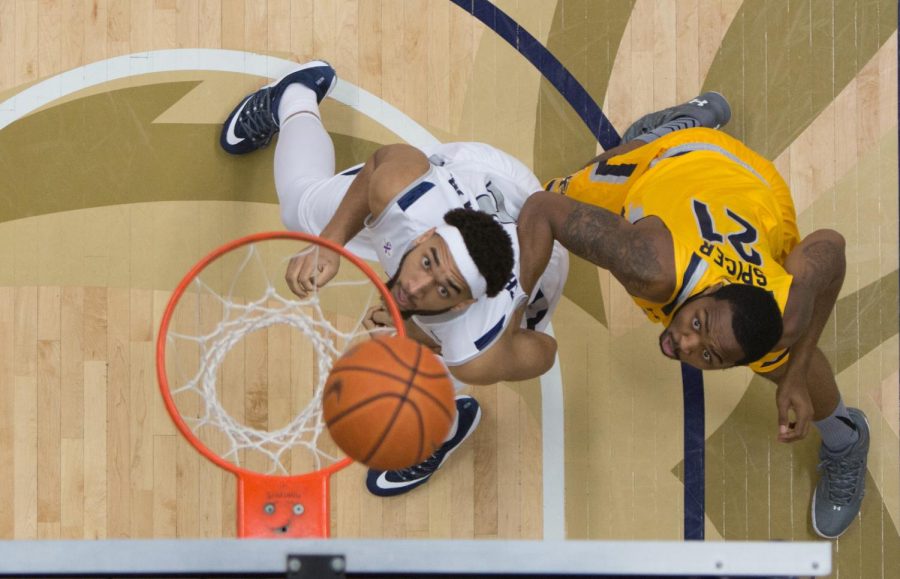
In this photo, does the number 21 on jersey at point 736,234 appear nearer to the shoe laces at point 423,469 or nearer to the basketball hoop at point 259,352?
the basketball hoop at point 259,352

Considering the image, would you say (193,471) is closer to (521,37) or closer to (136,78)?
(136,78)

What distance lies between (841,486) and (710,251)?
1461 millimetres

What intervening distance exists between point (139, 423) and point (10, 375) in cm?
55

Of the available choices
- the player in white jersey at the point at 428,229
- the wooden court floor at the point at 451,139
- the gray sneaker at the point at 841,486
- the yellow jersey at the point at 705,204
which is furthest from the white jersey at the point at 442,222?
the gray sneaker at the point at 841,486

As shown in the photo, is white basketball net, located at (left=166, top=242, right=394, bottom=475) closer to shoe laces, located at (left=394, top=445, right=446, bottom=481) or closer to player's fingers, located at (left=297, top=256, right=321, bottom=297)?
shoe laces, located at (left=394, top=445, right=446, bottom=481)

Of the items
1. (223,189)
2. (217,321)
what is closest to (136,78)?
(223,189)

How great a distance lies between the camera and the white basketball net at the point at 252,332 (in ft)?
11.5

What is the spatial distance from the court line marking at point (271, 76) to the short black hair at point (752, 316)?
1144 millimetres

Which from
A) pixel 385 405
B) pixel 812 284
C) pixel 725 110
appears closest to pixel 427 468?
pixel 385 405

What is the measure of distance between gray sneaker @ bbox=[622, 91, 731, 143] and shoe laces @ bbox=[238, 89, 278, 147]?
1.45 m

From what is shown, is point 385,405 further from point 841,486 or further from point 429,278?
point 841,486

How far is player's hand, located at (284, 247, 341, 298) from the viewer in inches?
115

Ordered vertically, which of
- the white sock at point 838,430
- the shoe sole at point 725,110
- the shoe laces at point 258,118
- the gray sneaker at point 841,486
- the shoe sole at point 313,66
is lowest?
the gray sneaker at point 841,486

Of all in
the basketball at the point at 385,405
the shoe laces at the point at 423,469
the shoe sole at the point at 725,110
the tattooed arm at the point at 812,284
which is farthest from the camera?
the shoe sole at the point at 725,110
